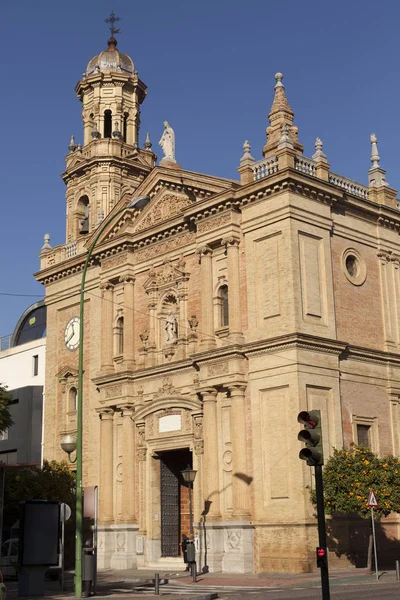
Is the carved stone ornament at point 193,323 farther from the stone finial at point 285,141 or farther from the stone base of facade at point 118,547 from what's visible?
the stone base of facade at point 118,547

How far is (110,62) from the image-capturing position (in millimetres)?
47938

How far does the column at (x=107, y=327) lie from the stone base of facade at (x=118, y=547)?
6.91 m

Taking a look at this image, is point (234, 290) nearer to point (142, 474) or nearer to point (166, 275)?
point (166, 275)

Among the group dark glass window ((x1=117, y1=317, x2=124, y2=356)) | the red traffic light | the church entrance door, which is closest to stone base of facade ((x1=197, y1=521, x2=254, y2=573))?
the church entrance door

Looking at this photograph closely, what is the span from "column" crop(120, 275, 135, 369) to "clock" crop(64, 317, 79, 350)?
519 cm

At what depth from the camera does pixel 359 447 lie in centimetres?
3023

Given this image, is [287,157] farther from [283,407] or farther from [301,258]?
[283,407]

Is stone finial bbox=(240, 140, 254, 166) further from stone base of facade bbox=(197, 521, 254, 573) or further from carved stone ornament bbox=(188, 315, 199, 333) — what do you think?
stone base of facade bbox=(197, 521, 254, 573)

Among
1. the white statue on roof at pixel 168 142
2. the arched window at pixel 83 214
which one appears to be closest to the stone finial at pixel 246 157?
the white statue on roof at pixel 168 142

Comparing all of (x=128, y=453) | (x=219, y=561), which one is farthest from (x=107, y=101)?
(x=219, y=561)

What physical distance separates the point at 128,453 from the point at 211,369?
6.30m

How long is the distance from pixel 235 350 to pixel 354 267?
21.8ft

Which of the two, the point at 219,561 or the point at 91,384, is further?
the point at 91,384

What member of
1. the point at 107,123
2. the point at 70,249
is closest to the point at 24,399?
the point at 70,249
